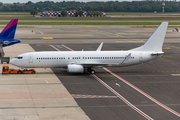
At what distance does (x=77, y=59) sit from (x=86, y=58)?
150cm

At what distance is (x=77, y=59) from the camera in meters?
45.4

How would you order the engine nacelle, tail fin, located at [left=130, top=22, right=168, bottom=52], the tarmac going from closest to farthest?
the tarmac → the engine nacelle → tail fin, located at [left=130, top=22, right=168, bottom=52]

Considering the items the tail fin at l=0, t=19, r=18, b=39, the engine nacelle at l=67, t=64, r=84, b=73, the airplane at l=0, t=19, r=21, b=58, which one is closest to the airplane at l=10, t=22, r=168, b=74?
the engine nacelle at l=67, t=64, r=84, b=73

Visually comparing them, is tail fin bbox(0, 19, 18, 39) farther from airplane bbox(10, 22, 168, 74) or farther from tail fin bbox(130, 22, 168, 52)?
tail fin bbox(130, 22, 168, 52)

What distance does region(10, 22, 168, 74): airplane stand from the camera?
146 feet

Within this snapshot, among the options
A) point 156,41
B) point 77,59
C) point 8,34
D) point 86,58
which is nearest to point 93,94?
point 86,58

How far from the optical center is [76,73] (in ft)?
151

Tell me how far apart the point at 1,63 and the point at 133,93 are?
2876 cm

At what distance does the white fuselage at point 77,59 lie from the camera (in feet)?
147

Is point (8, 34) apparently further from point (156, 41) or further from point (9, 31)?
point (156, 41)

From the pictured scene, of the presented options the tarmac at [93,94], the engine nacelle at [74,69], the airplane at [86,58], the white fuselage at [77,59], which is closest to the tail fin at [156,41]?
the airplane at [86,58]

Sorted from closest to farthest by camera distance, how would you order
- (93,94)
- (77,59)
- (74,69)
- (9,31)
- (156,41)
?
(93,94), (74,69), (77,59), (156,41), (9,31)

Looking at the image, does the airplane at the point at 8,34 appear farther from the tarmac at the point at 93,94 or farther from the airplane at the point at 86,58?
the airplane at the point at 86,58

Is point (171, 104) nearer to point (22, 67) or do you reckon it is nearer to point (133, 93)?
point (133, 93)
